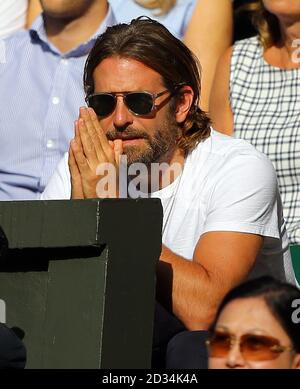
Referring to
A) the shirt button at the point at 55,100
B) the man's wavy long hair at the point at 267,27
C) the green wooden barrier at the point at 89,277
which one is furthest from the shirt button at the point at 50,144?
the green wooden barrier at the point at 89,277

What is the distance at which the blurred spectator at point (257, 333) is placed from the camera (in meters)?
2.15

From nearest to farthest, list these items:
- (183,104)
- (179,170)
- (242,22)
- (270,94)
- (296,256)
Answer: (179,170), (183,104), (296,256), (270,94), (242,22)

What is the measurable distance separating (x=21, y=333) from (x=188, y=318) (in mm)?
478

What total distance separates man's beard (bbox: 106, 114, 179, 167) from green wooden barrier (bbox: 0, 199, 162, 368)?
0.72 m

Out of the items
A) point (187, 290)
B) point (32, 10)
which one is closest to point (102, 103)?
point (187, 290)

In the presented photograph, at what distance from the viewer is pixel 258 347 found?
7.05 ft

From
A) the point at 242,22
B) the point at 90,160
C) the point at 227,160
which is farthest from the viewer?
the point at 242,22

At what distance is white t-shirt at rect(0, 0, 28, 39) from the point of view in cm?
451

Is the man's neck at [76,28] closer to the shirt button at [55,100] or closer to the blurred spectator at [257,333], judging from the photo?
the shirt button at [55,100]

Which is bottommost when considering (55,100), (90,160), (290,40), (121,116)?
(90,160)

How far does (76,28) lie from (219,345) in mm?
2464

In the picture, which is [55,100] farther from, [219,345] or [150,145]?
[219,345]

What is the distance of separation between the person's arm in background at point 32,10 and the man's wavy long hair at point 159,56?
47.7 inches

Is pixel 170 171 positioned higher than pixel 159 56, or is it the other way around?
pixel 159 56
